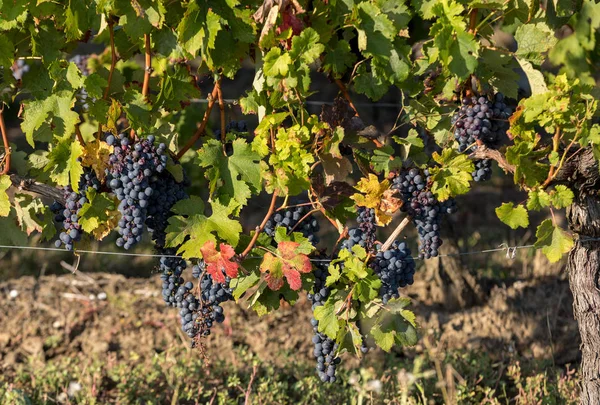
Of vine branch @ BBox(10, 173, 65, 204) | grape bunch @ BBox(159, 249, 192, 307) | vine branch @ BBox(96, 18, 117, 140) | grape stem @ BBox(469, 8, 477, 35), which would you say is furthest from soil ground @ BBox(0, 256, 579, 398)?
grape stem @ BBox(469, 8, 477, 35)

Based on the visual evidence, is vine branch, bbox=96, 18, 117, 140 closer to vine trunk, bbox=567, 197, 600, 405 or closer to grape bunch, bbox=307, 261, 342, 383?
grape bunch, bbox=307, 261, 342, 383

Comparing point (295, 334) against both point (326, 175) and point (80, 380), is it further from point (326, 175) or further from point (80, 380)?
point (326, 175)

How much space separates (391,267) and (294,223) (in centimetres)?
39

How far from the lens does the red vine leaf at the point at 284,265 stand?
2.84 m

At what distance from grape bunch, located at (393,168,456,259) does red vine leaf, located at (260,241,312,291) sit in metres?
0.44

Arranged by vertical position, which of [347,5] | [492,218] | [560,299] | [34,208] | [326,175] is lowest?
[492,218]

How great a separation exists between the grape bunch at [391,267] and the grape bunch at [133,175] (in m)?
0.84

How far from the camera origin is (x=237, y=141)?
2.89m

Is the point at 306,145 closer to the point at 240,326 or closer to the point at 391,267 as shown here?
the point at 391,267

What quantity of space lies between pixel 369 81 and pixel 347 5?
27cm

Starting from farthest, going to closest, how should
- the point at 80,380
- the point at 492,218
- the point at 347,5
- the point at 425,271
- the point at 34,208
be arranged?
the point at 492,218 < the point at 425,271 < the point at 80,380 < the point at 34,208 < the point at 347,5

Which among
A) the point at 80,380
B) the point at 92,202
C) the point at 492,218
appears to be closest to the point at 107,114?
the point at 92,202

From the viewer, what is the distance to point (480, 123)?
2908mm

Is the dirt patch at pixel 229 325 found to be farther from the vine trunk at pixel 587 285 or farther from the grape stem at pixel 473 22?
the grape stem at pixel 473 22
